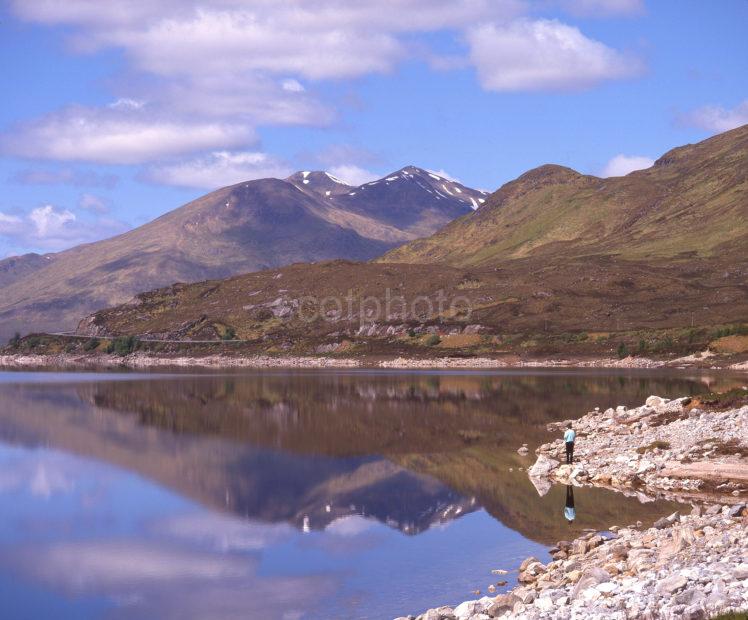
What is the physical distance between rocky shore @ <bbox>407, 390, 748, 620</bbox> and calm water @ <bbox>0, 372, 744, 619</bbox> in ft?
7.09

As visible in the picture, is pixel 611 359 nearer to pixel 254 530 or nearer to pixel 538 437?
pixel 538 437

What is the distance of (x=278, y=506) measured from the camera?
41.5 meters

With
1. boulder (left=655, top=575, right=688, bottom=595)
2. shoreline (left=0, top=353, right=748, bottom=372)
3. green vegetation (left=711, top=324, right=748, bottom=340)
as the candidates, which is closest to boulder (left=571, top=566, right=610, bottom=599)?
boulder (left=655, top=575, right=688, bottom=595)

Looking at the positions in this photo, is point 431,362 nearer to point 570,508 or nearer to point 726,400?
point 726,400

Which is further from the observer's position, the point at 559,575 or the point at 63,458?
the point at 63,458

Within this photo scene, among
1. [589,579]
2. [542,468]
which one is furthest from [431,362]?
[589,579]

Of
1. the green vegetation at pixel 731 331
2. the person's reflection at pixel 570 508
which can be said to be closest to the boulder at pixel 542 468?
the person's reflection at pixel 570 508

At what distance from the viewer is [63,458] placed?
191ft

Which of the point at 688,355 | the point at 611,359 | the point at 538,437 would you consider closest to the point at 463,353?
the point at 611,359

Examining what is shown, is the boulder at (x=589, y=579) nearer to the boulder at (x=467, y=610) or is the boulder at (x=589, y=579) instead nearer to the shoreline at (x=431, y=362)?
the boulder at (x=467, y=610)

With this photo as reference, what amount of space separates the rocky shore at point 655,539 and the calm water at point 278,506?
7.09 ft

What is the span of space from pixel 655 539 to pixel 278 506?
60.6 feet

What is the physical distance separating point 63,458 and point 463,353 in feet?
350

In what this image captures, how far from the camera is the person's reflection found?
115 ft
